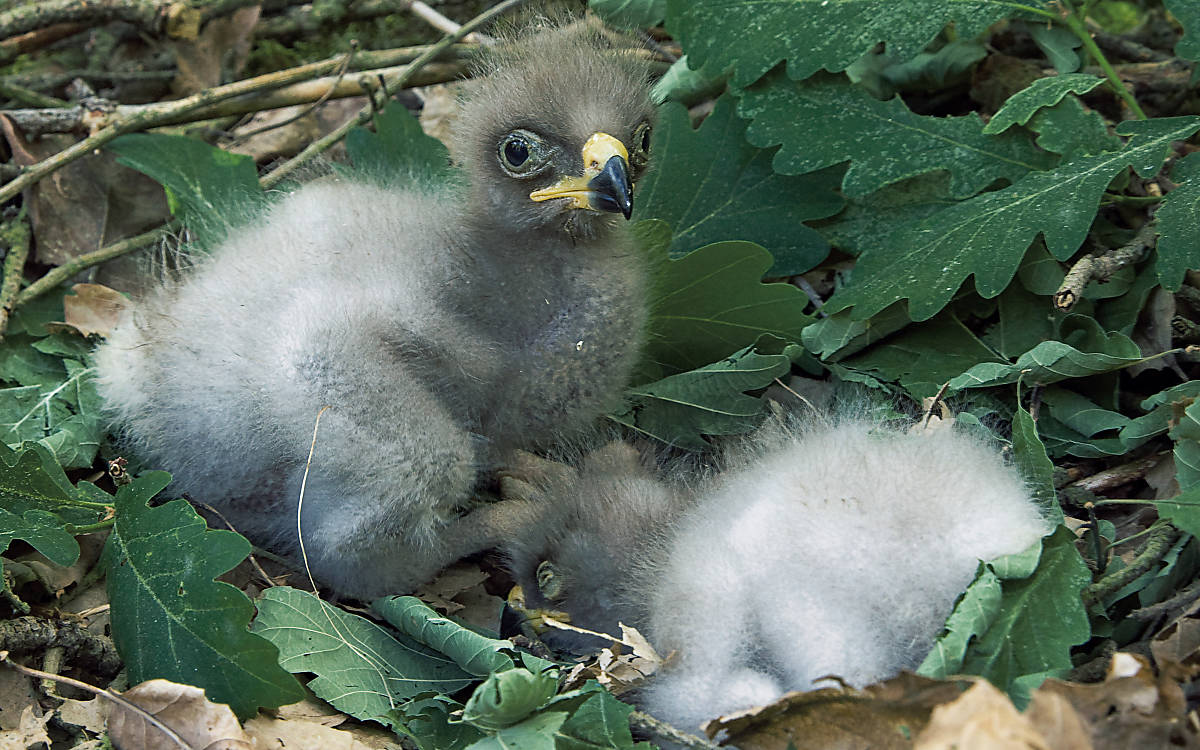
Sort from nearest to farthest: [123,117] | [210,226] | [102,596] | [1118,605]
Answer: [1118,605] < [102,596] < [210,226] < [123,117]

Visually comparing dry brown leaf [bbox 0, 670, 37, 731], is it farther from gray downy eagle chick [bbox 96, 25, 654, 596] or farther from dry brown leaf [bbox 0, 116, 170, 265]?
dry brown leaf [bbox 0, 116, 170, 265]

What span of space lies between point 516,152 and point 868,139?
0.93 m

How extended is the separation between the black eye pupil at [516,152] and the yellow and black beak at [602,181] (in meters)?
0.11

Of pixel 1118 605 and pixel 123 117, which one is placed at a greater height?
pixel 123 117

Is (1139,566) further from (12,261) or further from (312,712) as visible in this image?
(12,261)

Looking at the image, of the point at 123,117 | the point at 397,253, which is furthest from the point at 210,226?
the point at 397,253

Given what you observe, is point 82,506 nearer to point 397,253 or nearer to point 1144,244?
point 397,253

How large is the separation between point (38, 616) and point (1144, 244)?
2595 millimetres

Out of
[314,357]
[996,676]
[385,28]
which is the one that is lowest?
[996,676]

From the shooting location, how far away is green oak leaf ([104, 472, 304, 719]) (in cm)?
195

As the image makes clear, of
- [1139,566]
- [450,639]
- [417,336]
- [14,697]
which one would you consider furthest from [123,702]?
[1139,566]

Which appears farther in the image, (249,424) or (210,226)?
(210,226)

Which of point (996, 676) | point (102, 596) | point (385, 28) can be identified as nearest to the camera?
point (996, 676)

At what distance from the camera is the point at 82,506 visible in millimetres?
2215
